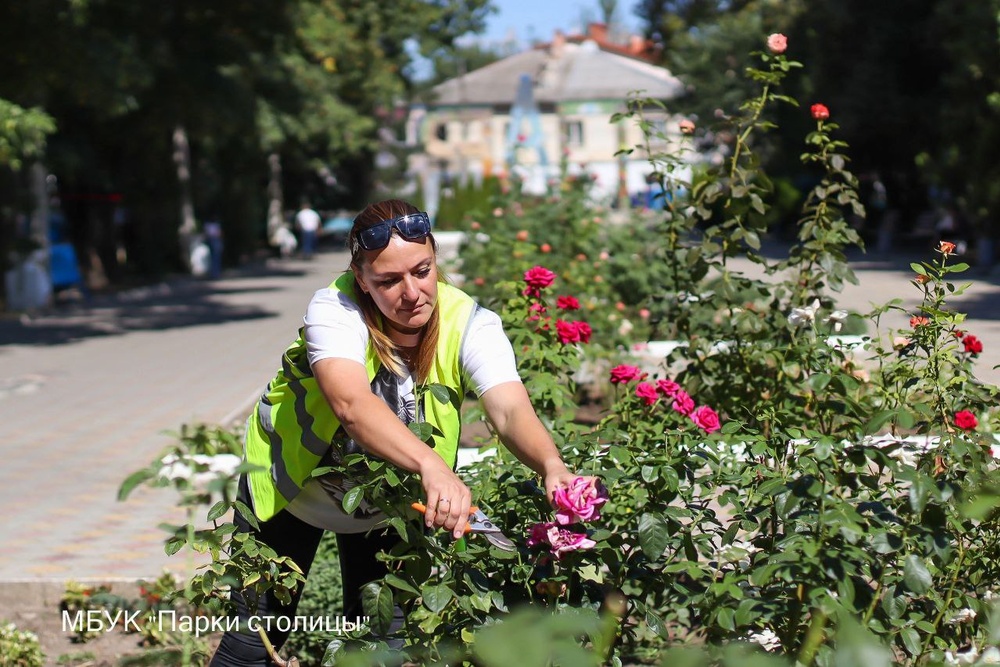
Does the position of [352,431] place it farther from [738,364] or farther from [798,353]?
[738,364]

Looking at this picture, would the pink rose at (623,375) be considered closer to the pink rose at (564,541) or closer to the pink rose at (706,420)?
the pink rose at (706,420)

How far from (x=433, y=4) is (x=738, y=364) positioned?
4580 centimetres

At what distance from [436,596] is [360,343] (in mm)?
665

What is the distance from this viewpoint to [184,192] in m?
31.6

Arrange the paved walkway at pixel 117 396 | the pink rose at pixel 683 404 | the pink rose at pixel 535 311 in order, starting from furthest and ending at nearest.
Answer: the paved walkway at pixel 117 396 → the pink rose at pixel 535 311 → the pink rose at pixel 683 404

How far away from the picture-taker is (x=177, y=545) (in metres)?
2.81

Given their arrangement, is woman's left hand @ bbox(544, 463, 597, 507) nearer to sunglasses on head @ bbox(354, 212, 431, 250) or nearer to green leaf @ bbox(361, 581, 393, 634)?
green leaf @ bbox(361, 581, 393, 634)

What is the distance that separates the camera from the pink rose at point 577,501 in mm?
2543

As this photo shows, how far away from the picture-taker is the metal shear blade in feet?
9.15

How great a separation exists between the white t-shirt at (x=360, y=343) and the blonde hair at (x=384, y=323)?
1.2 inches

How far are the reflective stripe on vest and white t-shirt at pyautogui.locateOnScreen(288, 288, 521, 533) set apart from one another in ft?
0.10

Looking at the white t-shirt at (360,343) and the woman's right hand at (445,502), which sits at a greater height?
the white t-shirt at (360,343)

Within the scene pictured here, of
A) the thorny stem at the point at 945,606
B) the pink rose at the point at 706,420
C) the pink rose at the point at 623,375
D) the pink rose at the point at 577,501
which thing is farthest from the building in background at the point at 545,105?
the pink rose at the point at 577,501

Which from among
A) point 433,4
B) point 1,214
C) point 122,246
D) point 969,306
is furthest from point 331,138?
point 969,306
